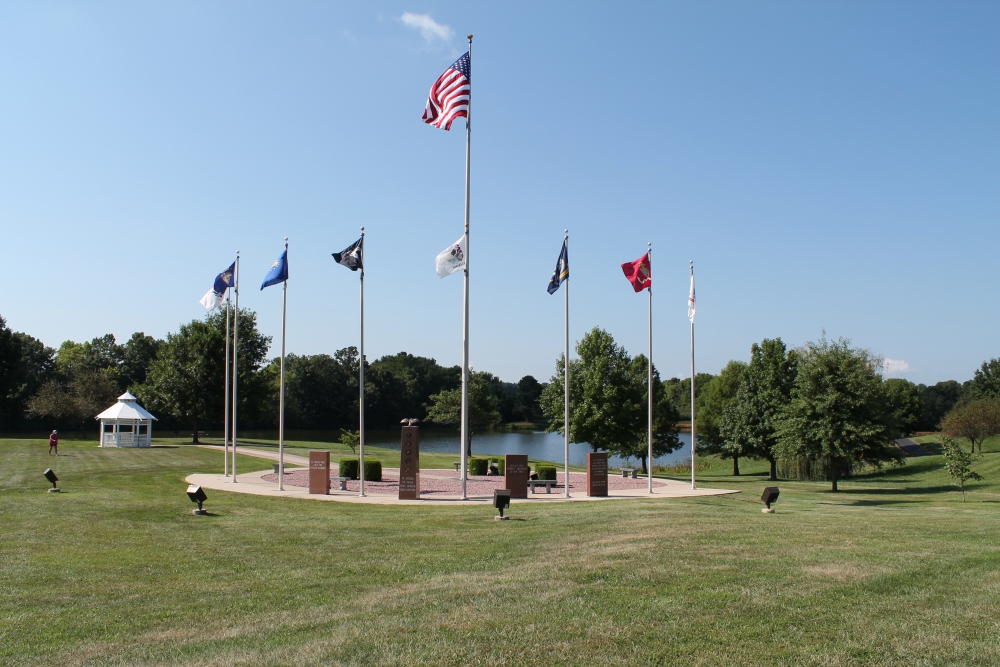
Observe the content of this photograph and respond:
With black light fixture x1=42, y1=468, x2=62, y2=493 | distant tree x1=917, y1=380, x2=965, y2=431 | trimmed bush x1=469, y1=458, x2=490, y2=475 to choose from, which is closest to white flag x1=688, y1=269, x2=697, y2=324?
trimmed bush x1=469, y1=458, x2=490, y2=475

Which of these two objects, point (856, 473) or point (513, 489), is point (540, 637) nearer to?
point (513, 489)

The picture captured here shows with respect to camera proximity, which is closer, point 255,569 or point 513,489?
point 255,569

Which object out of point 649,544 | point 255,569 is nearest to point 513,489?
point 649,544

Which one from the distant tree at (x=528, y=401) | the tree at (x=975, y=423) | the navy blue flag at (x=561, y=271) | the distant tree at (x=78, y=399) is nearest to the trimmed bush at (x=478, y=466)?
the navy blue flag at (x=561, y=271)

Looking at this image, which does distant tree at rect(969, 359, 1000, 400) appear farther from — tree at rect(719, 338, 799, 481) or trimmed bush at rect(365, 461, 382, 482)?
trimmed bush at rect(365, 461, 382, 482)

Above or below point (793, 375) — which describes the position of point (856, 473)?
below

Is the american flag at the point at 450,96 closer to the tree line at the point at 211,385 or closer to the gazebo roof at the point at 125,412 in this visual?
the tree line at the point at 211,385

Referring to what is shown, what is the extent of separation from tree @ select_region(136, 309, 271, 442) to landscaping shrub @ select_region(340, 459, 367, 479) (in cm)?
3113

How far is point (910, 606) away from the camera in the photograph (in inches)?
316

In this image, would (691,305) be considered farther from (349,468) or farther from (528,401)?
(528,401)

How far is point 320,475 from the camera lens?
76.4 feet

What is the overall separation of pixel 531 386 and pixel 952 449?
364 feet

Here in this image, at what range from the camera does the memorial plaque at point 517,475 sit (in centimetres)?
2126

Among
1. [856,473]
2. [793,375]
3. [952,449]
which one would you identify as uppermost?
[793,375]
